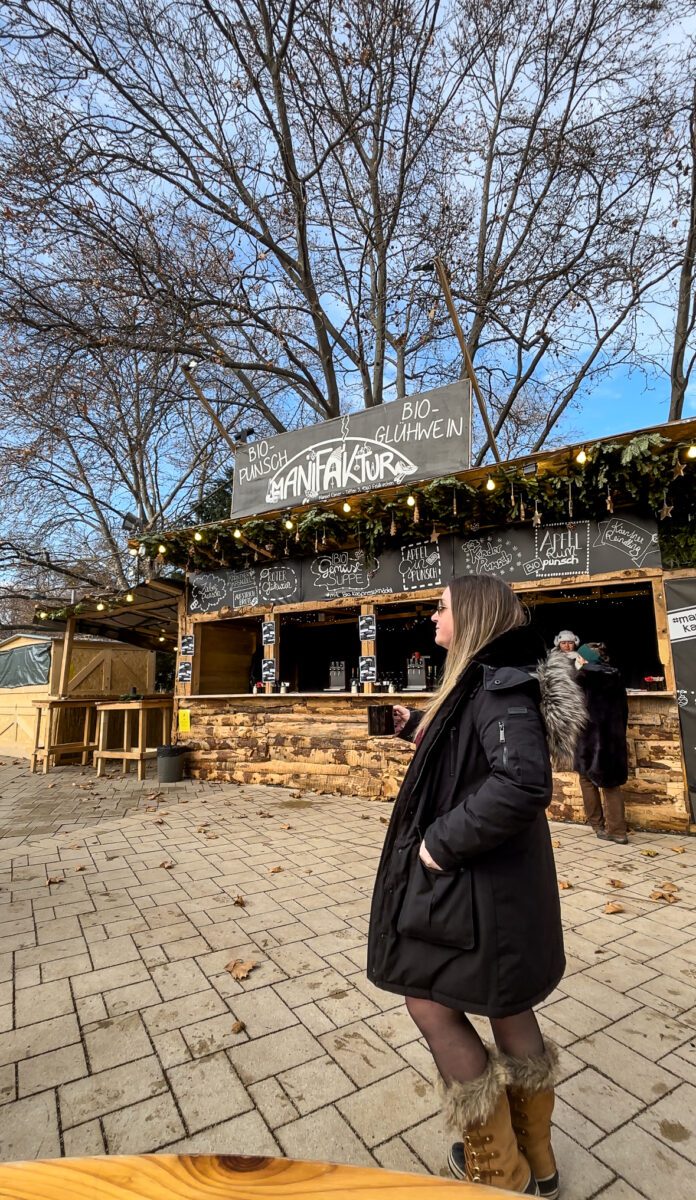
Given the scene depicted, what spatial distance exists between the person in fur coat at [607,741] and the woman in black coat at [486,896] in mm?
3987

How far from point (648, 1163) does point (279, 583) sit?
297 inches

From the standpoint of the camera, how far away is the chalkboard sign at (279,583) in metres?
8.59

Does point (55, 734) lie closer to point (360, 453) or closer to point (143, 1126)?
point (360, 453)

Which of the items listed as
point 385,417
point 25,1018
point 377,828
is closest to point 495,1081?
point 25,1018

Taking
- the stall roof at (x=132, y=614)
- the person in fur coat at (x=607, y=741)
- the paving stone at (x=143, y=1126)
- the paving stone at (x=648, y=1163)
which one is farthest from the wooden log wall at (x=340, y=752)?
the paving stone at (x=143, y=1126)

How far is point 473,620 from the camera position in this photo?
170 cm

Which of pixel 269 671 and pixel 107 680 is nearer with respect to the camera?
pixel 269 671

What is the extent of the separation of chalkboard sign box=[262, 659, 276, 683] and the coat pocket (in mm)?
7261

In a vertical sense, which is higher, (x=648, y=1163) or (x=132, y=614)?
(x=132, y=614)

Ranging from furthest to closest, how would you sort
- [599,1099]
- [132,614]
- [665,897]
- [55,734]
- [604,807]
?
1. [132,614]
2. [55,734]
3. [604,807]
4. [665,897]
5. [599,1099]

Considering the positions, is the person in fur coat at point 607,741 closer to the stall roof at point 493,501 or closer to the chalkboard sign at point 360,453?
the stall roof at point 493,501

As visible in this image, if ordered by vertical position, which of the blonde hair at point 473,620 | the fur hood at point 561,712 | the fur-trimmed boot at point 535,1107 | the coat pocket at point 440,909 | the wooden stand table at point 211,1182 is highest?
the blonde hair at point 473,620

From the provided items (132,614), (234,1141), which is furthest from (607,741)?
(132,614)

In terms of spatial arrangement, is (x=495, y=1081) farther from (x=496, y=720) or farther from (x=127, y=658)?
(x=127, y=658)
